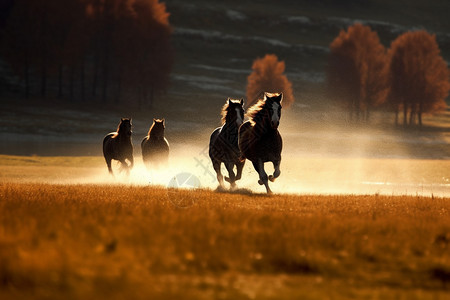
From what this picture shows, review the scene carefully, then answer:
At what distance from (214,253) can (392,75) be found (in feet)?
272

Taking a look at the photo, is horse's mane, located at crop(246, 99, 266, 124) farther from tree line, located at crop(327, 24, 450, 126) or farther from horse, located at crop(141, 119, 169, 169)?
tree line, located at crop(327, 24, 450, 126)

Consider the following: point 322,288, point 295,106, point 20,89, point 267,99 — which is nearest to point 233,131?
point 267,99

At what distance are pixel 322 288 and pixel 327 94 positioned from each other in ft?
278

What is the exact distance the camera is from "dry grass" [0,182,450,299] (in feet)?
21.9

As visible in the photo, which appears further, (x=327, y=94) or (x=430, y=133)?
(x=327, y=94)

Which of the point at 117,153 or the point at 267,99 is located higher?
the point at 267,99

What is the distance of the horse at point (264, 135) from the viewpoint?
17.1 metres

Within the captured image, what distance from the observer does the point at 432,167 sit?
118ft

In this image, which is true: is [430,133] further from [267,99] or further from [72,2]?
[267,99]

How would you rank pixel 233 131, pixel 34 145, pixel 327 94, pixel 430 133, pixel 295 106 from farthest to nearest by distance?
pixel 295 106 → pixel 327 94 → pixel 430 133 → pixel 34 145 → pixel 233 131

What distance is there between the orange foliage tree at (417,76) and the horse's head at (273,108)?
71.0 m

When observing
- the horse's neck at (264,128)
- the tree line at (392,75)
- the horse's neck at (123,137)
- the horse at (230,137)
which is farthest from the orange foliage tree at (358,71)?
the horse's neck at (264,128)

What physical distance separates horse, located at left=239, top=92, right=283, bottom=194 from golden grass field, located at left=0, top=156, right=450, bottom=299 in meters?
4.02

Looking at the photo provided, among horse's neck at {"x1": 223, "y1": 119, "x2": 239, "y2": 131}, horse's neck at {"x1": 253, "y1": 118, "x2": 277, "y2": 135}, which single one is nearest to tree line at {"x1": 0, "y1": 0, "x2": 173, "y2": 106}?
horse's neck at {"x1": 223, "y1": 119, "x2": 239, "y2": 131}
